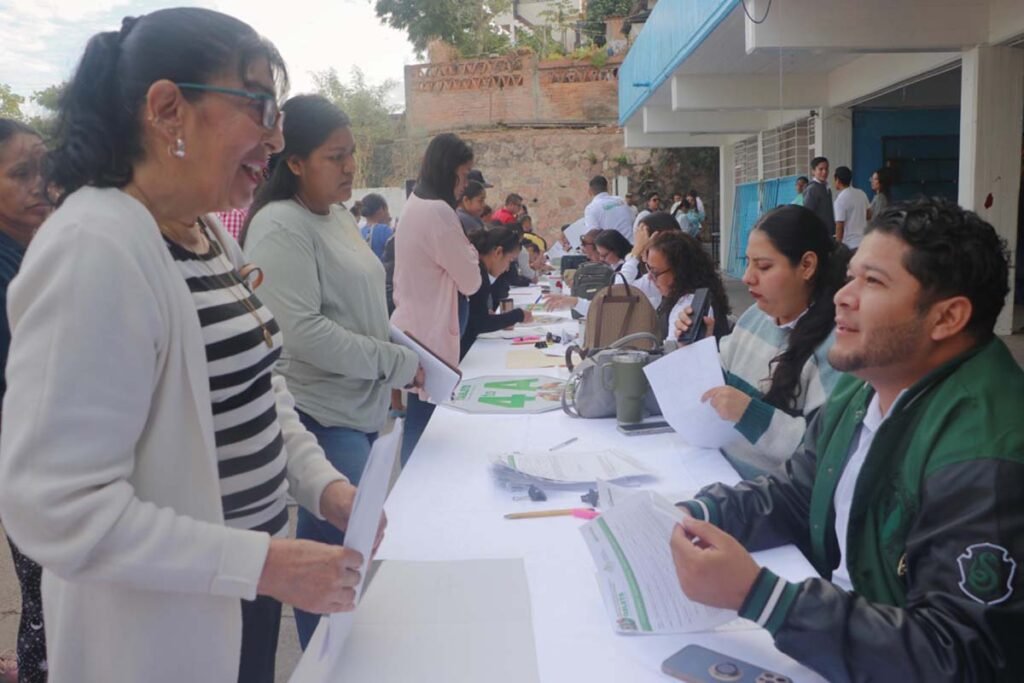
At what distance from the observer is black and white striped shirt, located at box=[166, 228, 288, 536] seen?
44.3 inches

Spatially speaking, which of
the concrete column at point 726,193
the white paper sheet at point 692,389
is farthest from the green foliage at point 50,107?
the concrete column at point 726,193

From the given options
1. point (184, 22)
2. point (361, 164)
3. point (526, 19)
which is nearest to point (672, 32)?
point (184, 22)

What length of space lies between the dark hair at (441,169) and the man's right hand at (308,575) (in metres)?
2.37

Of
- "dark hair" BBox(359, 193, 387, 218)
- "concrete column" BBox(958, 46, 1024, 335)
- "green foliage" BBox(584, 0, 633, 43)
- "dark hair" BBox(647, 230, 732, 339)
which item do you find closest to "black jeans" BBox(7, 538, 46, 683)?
"dark hair" BBox(647, 230, 732, 339)

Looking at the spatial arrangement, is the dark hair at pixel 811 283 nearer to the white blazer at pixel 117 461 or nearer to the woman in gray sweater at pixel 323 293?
the woman in gray sweater at pixel 323 293

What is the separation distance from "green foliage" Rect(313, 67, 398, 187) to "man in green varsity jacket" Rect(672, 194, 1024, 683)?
Answer: 17704mm

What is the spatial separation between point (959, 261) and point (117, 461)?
117cm

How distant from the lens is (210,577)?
0.94 metres

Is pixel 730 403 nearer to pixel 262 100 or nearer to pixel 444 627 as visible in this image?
pixel 444 627

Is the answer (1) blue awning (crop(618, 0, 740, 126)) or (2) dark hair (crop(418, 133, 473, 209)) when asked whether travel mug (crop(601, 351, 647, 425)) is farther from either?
(1) blue awning (crop(618, 0, 740, 126))

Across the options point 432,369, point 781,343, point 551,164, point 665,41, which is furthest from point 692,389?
point 551,164

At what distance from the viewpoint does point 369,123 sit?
2427 centimetres

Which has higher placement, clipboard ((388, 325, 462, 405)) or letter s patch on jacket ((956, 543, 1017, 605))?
clipboard ((388, 325, 462, 405))

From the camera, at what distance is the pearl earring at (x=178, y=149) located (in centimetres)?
105
